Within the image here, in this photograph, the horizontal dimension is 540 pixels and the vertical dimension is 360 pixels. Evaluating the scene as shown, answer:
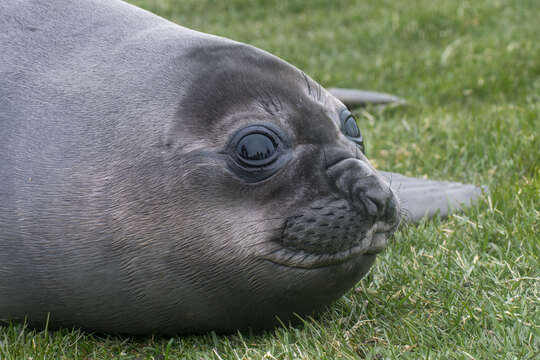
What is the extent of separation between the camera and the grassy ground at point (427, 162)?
2508mm

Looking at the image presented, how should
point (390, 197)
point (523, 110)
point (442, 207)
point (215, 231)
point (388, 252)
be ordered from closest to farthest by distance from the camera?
point (215, 231), point (390, 197), point (388, 252), point (442, 207), point (523, 110)

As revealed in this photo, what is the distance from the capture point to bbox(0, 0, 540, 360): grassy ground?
2508 millimetres

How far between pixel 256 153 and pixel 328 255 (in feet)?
1.37

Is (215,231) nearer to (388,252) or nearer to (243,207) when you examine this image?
(243,207)

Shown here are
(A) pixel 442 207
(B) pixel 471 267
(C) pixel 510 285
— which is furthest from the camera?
(A) pixel 442 207

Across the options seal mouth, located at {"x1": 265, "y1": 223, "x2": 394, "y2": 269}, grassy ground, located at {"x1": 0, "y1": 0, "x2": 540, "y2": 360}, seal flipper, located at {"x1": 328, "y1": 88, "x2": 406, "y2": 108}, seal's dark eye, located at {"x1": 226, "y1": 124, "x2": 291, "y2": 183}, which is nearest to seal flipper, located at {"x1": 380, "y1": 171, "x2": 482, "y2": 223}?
grassy ground, located at {"x1": 0, "y1": 0, "x2": 540, "y2": 360}

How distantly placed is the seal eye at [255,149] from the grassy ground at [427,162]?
2.08 feet

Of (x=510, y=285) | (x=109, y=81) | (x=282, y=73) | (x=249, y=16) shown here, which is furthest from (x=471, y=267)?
(x=249, y=16)

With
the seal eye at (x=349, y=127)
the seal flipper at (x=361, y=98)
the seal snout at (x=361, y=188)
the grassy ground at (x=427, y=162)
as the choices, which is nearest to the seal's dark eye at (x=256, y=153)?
the seal snout at (x=361, y=188)

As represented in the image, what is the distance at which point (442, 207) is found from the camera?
12.3 feet

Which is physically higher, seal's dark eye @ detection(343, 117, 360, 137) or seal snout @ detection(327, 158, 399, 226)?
seal's dark eye @ detection(343, 117, 360, 137)

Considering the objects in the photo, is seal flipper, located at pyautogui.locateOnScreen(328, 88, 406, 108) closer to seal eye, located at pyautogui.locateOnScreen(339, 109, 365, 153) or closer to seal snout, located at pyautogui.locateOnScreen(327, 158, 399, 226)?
seal eye, located at pyautogui.locateOnScreen(339, 109, 365, 153)

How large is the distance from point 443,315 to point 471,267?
0.38 meters

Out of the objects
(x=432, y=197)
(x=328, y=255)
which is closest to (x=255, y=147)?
(x=328, y=255)
